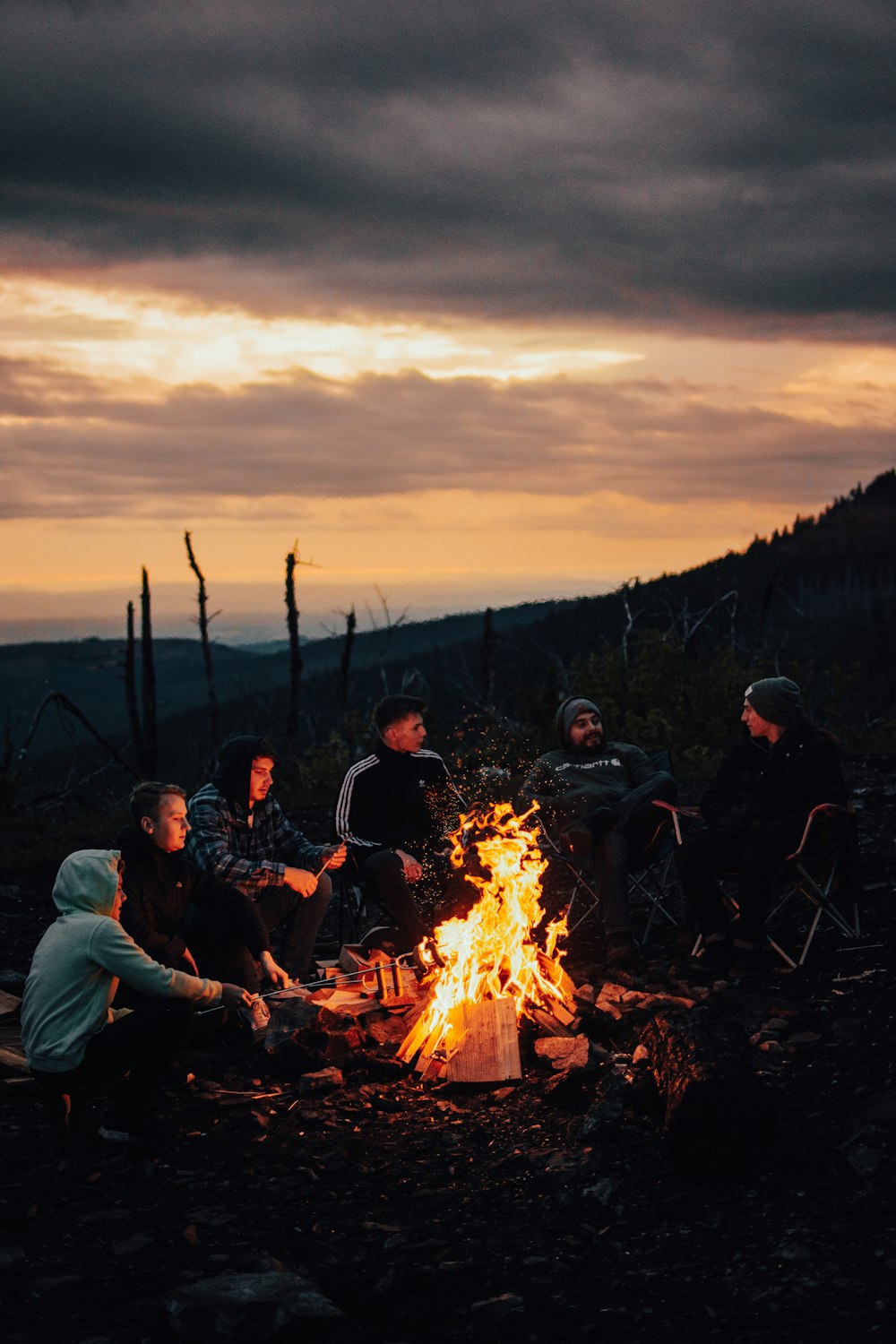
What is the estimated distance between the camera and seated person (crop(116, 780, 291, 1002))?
201 inches

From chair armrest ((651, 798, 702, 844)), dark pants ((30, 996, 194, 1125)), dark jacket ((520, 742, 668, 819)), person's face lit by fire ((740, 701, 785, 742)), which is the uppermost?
person's face lit by fire ((740, 701, 785, 742))

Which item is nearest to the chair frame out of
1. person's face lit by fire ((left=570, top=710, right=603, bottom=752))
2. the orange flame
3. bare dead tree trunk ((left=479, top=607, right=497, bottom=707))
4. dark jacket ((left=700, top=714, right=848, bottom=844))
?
dark jacket ((left=700, top=714, right=848, bottom=844))

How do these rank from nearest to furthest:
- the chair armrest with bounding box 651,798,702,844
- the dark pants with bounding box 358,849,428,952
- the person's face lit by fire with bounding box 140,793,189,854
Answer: the person's face lit by fire with bounding box 140,793,189,854
the dark pants with bounding box 358,849,428,952
the chair armrest with bounding box 651,798,702,844

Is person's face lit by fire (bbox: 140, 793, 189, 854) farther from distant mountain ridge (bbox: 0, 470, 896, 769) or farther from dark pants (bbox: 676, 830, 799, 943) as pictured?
distant mountain ridge (bbox: 0, 470, 896, 769)

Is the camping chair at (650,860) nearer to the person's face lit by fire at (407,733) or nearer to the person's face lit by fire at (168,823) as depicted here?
the person's face lit by fire at (407,733)

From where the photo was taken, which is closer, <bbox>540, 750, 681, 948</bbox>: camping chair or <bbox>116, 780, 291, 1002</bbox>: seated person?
<bbox>116, 780, 291, 1002</bbox>: seated person

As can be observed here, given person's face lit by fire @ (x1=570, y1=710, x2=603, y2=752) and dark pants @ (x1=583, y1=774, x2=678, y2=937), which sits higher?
person's face lit by fire @ (x1=570, y1=710, x2=603, y2=752)

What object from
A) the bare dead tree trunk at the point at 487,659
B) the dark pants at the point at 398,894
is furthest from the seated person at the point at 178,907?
the bare dead tree trunk at the point at 487,659

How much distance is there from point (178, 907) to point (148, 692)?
27.0 metres

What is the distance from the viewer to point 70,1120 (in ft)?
15.2

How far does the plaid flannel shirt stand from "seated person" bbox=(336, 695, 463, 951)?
0.95 ft

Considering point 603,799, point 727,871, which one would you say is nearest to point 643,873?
point 603,799

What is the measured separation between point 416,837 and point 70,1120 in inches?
101

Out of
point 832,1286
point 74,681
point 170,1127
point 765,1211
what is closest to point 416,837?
point 170,1127
